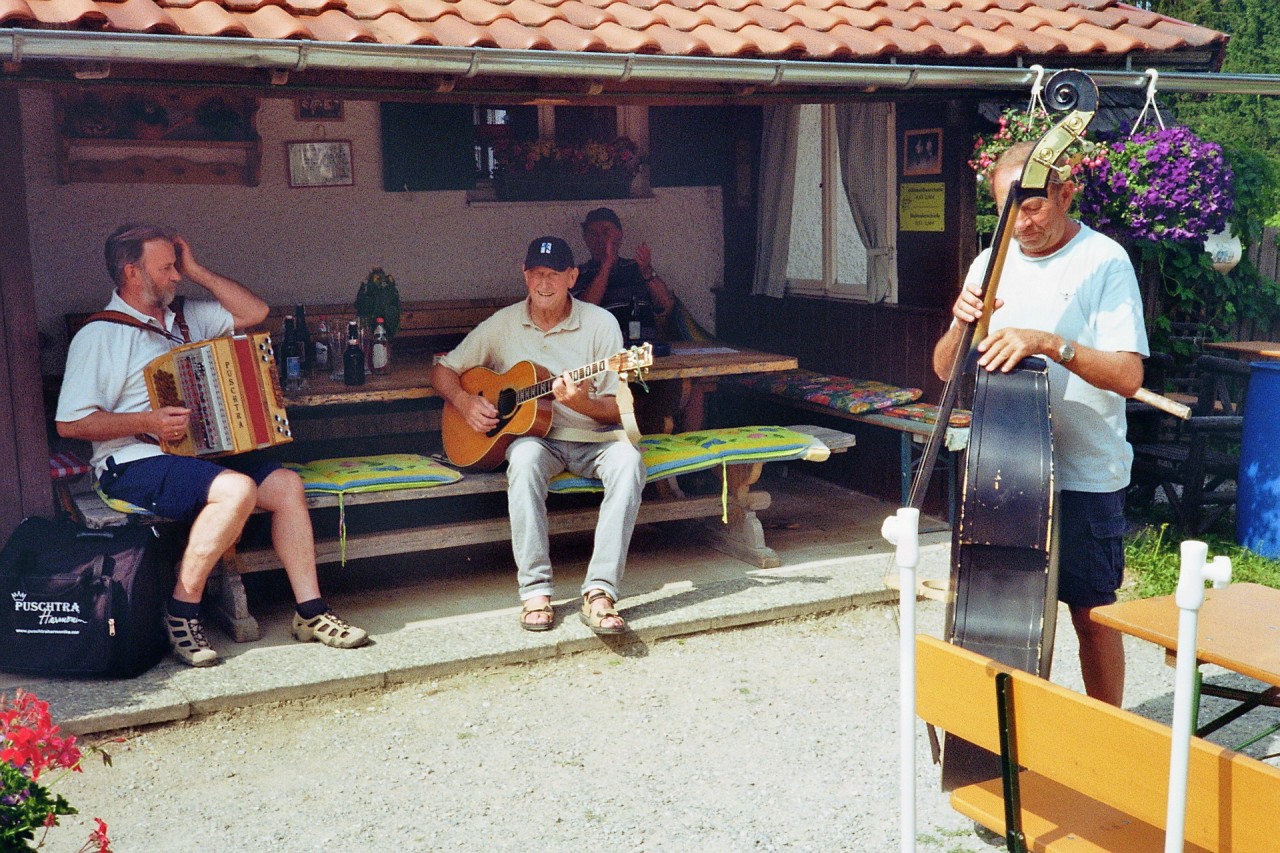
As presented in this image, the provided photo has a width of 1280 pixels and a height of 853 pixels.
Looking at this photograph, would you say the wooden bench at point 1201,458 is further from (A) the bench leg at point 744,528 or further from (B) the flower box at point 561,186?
(B) the flower box at point 561,186

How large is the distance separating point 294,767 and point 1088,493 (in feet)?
7.97

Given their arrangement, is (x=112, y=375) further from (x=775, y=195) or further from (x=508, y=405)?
(x=775, y=195)

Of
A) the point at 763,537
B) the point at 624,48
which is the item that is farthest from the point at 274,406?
the point at 763,537

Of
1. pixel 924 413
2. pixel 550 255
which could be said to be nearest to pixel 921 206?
pixel 924 413

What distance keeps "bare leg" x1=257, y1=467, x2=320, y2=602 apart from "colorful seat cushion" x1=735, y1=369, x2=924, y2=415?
2802mm

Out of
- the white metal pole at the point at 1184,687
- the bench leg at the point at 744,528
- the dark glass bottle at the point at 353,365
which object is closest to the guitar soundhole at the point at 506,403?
the dark glass bottle at the point at 353,365

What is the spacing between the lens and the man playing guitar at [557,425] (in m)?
5.10

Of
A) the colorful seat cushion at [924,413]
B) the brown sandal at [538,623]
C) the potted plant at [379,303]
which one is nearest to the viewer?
the brown sandal at [538,623]

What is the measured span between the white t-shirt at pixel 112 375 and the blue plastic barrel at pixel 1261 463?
14.8 ft

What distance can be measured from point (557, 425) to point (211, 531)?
1.41 metres

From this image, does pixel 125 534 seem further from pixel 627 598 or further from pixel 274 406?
pixel 627 598

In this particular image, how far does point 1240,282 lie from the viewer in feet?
25.1

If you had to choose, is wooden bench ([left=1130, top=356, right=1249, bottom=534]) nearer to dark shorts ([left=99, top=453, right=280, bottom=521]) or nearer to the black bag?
dark shorts ([left=99, top=453, right=280, bottom=521])

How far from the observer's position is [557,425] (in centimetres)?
538
